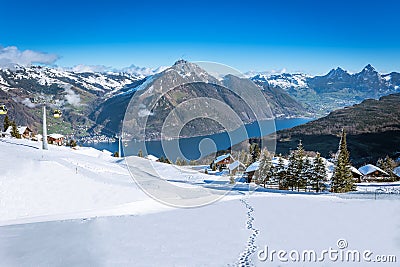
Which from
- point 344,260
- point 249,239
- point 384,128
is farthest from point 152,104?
point 384,128

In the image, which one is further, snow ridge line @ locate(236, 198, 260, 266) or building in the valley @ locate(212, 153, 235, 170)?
building in the valley @ locate(212, 153, 235, 170)

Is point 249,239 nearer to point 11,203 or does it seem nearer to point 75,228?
point 75,228

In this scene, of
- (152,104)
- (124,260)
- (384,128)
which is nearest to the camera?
(124,260)

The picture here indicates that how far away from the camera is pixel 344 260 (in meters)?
7.45

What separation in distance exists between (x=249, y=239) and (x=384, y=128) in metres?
194

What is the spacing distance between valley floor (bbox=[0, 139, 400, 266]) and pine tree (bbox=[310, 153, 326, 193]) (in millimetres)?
14240

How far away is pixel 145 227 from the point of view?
10234 millimetres

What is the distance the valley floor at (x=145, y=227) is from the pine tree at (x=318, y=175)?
1424 centimetres

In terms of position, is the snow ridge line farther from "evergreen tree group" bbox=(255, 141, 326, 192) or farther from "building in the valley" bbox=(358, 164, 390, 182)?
"building in the valley" bbox=(358, 164, 390, 182)

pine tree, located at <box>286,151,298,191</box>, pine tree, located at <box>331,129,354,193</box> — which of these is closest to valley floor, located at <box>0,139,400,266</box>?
pine tree, located at <box>331,129,354,193</box>

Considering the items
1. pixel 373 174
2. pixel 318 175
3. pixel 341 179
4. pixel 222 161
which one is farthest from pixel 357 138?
pixel 341 179

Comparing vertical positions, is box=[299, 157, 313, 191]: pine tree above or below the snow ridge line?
below

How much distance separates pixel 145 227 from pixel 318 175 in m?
23.4

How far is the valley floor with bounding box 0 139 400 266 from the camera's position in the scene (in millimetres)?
7582
